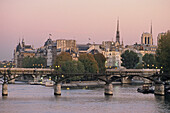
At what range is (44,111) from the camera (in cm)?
8412

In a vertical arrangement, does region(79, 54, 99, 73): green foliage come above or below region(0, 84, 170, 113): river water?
above

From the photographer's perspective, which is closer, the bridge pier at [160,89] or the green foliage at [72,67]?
the bridge pier at [160,89]

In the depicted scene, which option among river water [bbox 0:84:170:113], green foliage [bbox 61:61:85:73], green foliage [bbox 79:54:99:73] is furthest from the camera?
green foliage [bbox 79:54:99:73]

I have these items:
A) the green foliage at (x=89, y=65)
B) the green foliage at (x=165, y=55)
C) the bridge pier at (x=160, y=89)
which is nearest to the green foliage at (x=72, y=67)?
the green foliage at (x=89, y=65)

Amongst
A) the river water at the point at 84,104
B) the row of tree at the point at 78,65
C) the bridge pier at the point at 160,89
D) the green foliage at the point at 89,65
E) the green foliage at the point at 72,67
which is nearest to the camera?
the river water at the point at 84,104

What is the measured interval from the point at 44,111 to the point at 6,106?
7.82m

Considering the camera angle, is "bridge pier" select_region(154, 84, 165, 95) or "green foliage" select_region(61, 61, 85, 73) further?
"green foliage" select_region(61, 61, 85, 73)

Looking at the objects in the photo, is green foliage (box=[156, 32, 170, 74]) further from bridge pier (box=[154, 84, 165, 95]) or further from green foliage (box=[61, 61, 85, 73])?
green foliage (box=[61, 61, 85, 73])

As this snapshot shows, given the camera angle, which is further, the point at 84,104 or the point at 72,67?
the point at 72,67

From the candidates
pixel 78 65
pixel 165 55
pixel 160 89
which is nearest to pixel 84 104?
pixel 160 89

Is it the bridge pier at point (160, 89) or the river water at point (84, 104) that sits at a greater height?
the bridge pier at point (160, 89)

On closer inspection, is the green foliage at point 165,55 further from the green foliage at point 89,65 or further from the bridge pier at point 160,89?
the green foliage at point 89,65

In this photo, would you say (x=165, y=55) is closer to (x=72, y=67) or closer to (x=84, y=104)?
(x=84, y=104)

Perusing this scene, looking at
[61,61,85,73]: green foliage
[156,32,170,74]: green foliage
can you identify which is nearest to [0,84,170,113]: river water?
[156,32,170,74]: green foliage
